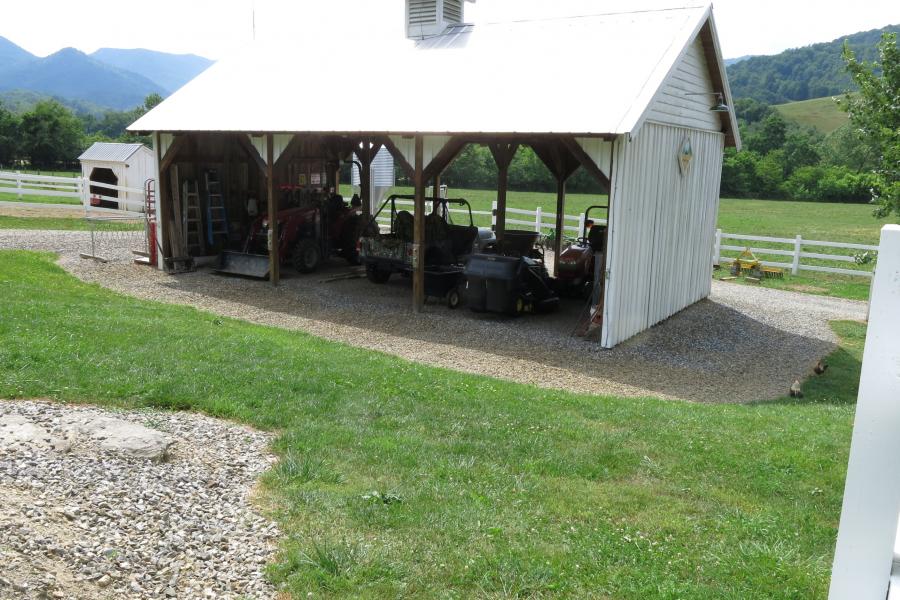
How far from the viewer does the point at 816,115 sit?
97.4m

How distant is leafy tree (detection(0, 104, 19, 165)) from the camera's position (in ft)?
152

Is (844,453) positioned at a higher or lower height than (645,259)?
lower

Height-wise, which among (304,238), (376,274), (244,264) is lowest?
(376,274)

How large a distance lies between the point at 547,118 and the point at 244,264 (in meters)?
7.92

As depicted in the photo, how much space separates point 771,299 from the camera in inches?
639

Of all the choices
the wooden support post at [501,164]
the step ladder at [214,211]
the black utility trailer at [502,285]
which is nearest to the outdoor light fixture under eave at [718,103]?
the wooden support post at [501,164]

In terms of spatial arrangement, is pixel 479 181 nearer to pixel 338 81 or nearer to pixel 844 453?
pixel 338 81

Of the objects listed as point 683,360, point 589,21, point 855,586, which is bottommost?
point 683,360

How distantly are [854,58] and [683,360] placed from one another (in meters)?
5.97

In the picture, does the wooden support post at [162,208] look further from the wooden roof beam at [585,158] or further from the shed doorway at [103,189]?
the shed doorway at [103,189]

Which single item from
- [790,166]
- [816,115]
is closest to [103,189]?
[790,166]

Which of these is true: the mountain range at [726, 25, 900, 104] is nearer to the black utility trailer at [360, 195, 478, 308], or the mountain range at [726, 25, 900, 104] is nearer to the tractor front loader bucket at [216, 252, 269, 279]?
the black utility trailer at [360, 195, 478, 308]

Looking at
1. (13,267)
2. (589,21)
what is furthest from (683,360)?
(13,267)

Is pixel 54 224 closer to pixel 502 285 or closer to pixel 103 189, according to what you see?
pixel 103 189
